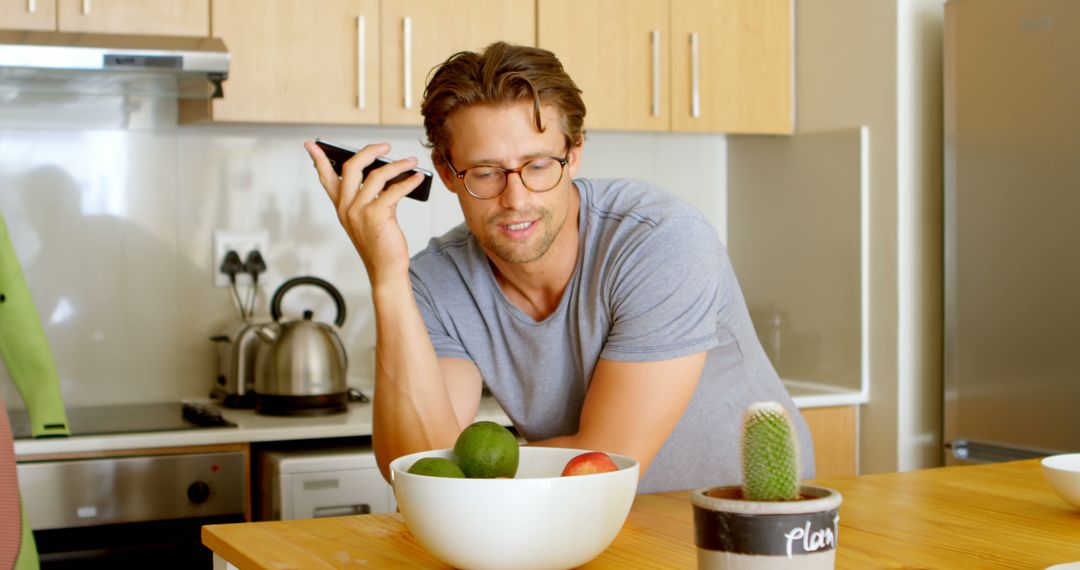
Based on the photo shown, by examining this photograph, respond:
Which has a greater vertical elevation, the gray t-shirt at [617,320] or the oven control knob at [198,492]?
the gray t-shirt at [617,320]

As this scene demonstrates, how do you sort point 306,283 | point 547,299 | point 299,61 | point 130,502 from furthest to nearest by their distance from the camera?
1. point 306,283
2. point 299,61
3. point 130,502
4. point 547,299

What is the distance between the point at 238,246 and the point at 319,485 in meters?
0.82

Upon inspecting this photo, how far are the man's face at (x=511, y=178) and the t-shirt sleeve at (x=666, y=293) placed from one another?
0.37ft

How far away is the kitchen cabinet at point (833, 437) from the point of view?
2918 millimetres

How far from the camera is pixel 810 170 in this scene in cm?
315

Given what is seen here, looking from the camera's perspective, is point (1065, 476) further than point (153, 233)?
No

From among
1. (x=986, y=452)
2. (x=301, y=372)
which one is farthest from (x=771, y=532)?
(x=986, y=452)

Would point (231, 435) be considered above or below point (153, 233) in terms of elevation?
below

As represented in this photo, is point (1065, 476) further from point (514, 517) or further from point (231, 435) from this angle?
point (231, 435)

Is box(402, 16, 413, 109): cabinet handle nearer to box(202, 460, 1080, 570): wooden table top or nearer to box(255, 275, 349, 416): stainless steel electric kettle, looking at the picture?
box(255, 275, 349, 416): stainless steel electric kettle

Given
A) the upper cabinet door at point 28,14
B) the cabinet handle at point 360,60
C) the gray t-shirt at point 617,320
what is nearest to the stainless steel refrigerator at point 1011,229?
the gray t-shirt at point 617,320

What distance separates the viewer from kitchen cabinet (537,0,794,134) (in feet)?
9.78

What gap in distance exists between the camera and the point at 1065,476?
127 cm

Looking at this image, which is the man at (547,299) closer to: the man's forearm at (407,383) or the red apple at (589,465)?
the man's forearm at (407,383)
